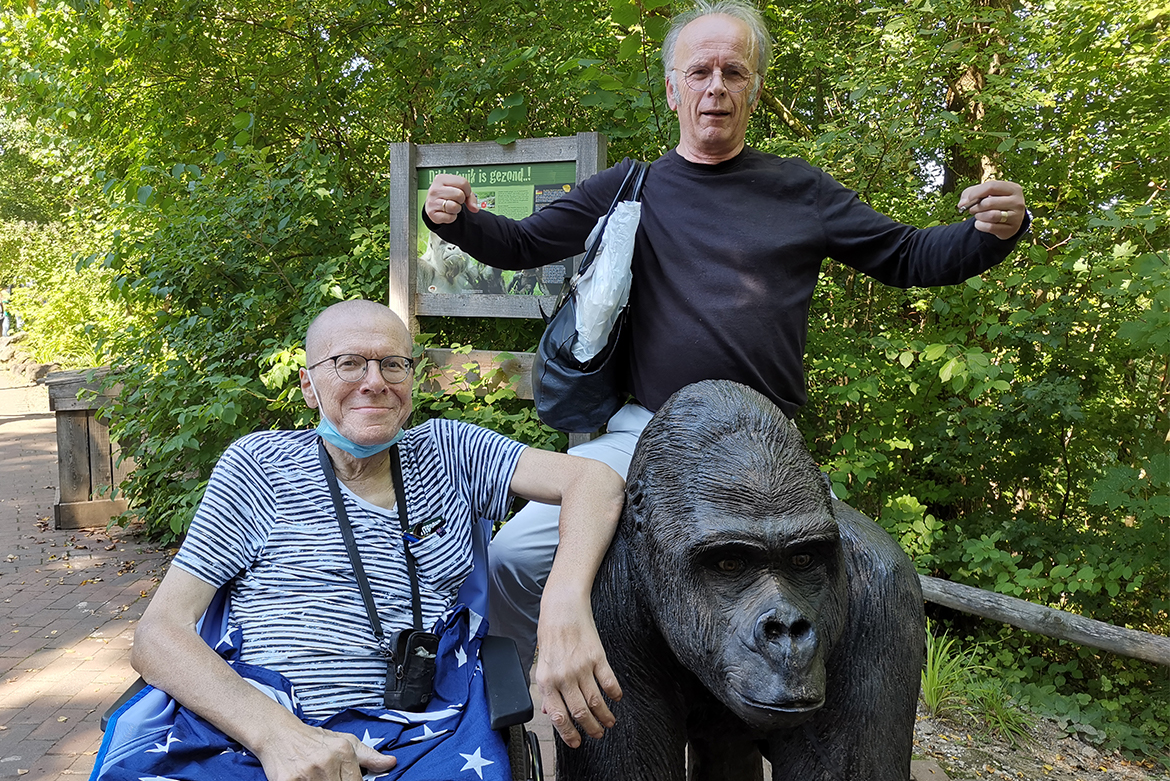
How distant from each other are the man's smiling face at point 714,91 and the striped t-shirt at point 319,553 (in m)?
0.90

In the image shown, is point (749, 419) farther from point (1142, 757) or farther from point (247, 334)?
point (247, 334)

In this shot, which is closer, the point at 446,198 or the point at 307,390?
the point at 446,198

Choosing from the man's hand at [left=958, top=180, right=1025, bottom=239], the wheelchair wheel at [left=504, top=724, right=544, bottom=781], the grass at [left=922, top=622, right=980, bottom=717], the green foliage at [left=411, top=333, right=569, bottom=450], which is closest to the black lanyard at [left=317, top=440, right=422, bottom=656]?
the wheelchair wheel at [left=504, top=724, right=544, bottom=781]

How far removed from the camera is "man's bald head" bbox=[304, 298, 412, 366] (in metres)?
2.12

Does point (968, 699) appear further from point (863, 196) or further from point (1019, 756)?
point (863, 196)

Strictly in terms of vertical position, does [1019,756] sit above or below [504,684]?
below

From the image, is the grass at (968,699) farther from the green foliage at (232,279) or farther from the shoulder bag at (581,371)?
the green foliage at (232,279)

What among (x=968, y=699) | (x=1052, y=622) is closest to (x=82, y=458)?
(x=968, y=699)

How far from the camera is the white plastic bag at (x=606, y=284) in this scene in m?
2.07

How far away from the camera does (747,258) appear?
2.06 m

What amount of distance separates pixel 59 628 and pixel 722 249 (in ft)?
14.5

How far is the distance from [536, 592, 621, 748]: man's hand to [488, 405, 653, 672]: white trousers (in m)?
0.51

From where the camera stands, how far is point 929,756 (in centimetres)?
350

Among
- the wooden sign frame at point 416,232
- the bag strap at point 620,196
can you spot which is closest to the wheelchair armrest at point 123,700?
the bag strap at point 620,196
